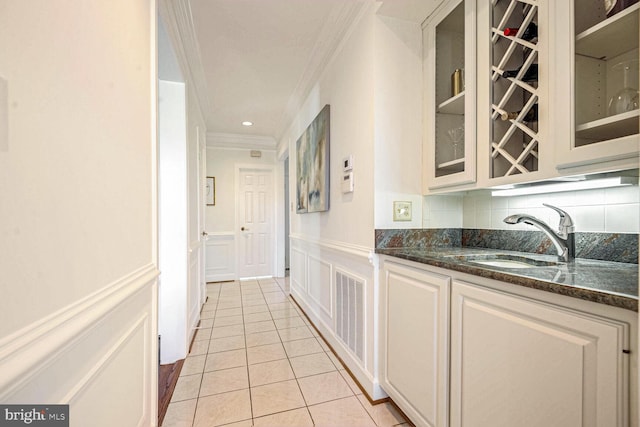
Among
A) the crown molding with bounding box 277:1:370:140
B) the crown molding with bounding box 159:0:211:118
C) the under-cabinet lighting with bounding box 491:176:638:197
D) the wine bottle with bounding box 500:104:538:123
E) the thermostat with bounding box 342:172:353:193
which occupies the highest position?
the crown molding with bounding box 277:1:370:140

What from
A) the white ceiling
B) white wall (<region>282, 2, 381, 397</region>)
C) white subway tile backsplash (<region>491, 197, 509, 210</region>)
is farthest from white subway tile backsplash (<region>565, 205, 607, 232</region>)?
the white ceiling

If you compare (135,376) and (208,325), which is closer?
(135,376)

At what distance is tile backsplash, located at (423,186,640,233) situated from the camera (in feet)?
3.65

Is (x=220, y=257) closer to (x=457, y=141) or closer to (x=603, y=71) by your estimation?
(x=457, y=141)

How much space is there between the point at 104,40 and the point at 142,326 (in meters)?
1.02

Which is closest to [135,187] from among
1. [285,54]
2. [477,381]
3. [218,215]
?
[477,381]

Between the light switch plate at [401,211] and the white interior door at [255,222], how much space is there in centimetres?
374

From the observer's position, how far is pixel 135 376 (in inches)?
40.7

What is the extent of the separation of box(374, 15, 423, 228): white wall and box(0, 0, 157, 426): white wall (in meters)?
1.24

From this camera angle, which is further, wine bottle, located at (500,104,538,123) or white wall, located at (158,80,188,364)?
white wall, located at (158,80,188,364)

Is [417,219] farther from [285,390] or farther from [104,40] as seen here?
[104,40]

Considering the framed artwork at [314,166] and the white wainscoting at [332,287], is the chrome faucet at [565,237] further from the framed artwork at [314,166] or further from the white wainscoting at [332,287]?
the framed artwork at [314,166]

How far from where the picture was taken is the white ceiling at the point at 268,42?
5.85ft

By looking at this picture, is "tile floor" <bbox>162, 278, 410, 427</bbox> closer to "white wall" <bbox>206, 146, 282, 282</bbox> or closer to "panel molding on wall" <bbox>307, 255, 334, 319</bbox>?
"panel molding on wall" <bbox>307, 255, 334, 319</bbox>
